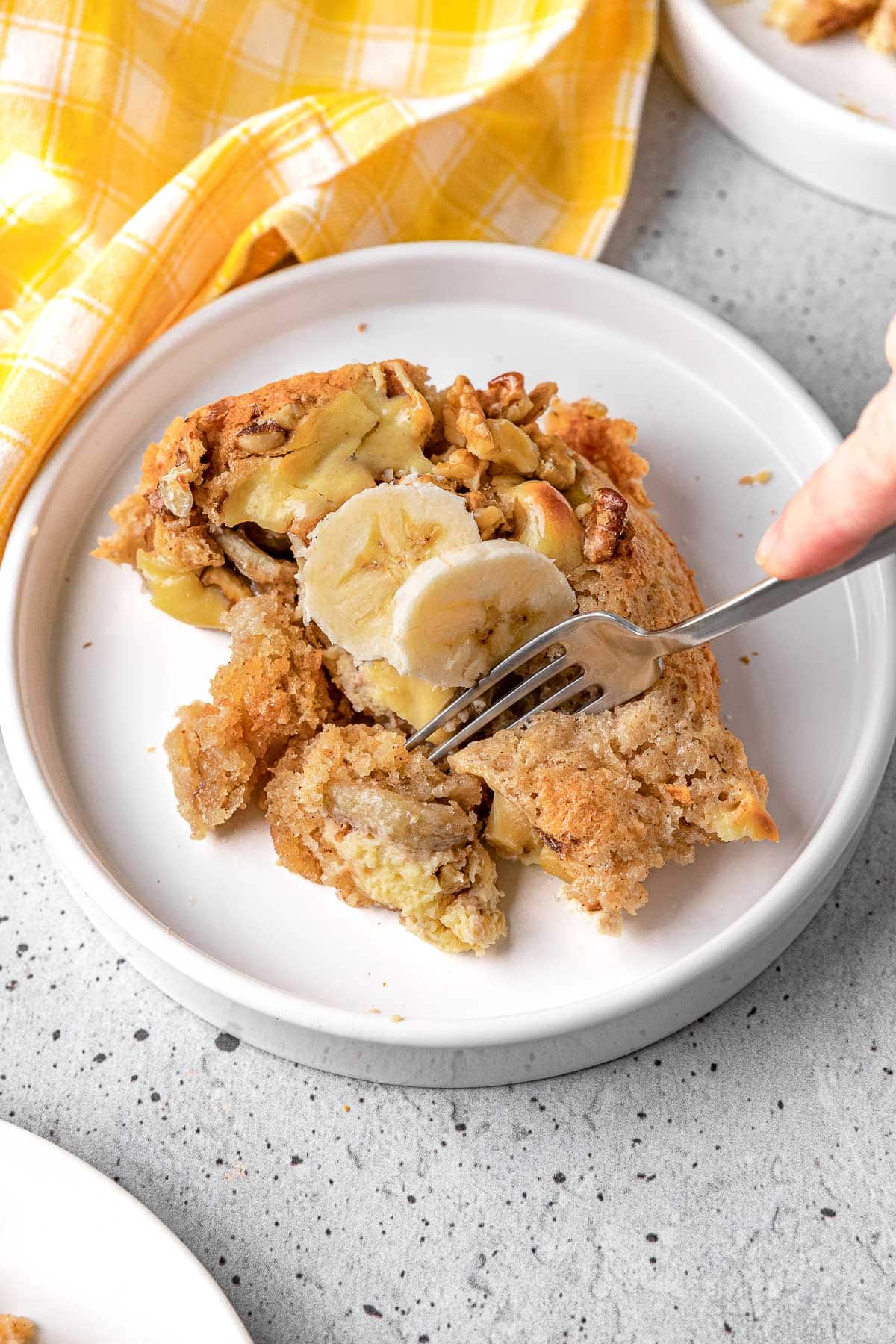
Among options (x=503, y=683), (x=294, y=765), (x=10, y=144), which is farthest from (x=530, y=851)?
(x=10, y=144)

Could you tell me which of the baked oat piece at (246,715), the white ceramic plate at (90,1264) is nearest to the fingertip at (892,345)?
the baked oat piece at (246,715)

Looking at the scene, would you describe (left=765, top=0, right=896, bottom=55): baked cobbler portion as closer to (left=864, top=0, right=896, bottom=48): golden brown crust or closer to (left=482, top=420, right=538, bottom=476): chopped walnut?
(left=864, top=0, right=896, bottom=48): golden brown crust

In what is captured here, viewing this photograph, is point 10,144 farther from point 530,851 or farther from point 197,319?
point 530,851

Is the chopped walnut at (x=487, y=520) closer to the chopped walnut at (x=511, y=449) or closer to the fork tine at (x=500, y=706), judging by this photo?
the chopped walnut at (x=511, y=449)

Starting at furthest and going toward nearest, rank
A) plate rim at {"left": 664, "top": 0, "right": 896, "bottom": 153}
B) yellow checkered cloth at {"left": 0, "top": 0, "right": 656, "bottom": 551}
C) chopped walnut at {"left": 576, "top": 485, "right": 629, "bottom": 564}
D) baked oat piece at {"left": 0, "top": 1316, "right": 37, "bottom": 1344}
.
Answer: plate rim at {"left": 664, "top": 0, "right": 896, "bottom": 153} → yellow checkered cloth at {"left": 0, "top": 0, "right": 656, "bottom": 551} → chopped walnut at {"left": 576, "top": 485, "right": 629, "bottom": 564} → baked oat piece at {"left": 0, "top": 1316, "right": 37, "bottom": 1344}

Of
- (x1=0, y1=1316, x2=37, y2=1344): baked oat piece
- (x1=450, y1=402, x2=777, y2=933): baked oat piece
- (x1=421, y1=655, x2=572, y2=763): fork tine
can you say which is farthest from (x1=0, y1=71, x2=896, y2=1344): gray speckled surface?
(x1=421, y1=655, x2=572, y2=763): fork tine

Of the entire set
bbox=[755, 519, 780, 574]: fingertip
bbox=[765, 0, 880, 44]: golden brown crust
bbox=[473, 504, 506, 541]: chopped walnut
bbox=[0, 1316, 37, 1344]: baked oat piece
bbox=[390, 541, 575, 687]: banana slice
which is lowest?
bbox=[0, 1316, 37, 1344]: baked oat piece

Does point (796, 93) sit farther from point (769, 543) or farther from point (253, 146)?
point (769, 543)
